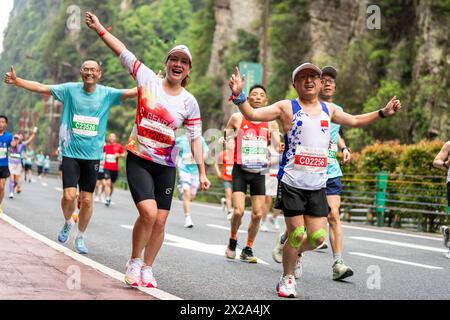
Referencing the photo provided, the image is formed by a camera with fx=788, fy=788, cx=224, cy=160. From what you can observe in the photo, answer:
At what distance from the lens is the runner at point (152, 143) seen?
6977 millimetres

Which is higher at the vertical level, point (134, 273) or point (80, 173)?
point (80, 173)

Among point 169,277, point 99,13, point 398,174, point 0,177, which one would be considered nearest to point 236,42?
point 398,174

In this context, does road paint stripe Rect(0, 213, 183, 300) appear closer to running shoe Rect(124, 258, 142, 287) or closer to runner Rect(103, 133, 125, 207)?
running shoe Rect(124, 258, 142, 287)

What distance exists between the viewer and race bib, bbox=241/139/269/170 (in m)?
10.2

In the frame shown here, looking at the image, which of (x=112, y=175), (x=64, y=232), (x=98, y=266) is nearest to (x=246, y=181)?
(x=64, y=232)

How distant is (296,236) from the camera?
7.08 m

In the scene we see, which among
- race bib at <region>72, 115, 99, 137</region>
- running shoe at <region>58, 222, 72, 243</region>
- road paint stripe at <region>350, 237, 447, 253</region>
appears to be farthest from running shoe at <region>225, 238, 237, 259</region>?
road paint stripe at <region>350, 237, 447, 253</region>

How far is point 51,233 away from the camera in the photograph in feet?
39.7

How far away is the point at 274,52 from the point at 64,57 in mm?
70451

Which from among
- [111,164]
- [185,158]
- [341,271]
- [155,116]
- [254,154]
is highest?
[155,116]

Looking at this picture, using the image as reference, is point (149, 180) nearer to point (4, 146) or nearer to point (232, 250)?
point (232, 250)

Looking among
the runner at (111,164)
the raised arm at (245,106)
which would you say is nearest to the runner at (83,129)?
the raised arm at (245,106)

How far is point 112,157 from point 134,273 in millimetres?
17230

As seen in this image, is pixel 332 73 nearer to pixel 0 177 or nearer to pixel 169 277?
pixel 169 277
